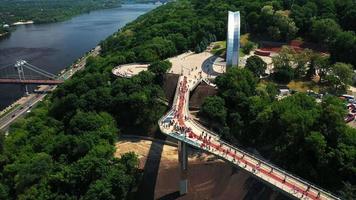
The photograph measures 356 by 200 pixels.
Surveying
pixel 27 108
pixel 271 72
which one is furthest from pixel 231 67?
pixel 27 108

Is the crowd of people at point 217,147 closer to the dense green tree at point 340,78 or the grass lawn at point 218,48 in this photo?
the dense green tree at point 340,78

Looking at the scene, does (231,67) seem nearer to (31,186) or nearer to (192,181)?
(192,181)

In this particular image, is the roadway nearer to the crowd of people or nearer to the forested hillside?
the forested hillside

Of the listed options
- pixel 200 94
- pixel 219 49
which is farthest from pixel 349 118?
pixel 219 49

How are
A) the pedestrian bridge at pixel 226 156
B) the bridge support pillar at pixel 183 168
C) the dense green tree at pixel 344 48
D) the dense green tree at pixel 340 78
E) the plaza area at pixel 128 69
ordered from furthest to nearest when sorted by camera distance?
the plaza area at pixel 128 69
the dense green tree at pixel 344 48
the dense green tree at pixel 340 78
the bridge support pillar at pixel 183 168
the pedestrian bridge at pixel 226 156

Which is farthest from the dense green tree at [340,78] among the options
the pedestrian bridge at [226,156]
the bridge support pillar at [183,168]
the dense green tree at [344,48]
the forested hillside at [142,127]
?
the bridge support pillar at [183,168]

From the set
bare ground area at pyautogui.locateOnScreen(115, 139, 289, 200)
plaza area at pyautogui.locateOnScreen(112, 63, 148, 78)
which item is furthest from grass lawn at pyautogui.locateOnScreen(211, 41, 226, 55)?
bare ground area at pyautogui.locateOnScreen(115, 139, 289, 200)
